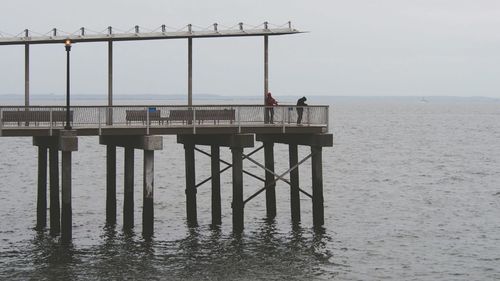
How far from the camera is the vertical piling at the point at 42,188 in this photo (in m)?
38.4

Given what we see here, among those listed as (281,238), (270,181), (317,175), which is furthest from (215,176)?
(270,181)

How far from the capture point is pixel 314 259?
109 feet

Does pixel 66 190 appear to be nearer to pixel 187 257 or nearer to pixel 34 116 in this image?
pixel 34 116

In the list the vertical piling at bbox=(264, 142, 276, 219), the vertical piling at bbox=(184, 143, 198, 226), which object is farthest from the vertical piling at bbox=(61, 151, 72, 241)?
the vertical piling at bbox=(264, 142, 276, 219)

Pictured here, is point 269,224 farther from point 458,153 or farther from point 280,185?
point 458,153

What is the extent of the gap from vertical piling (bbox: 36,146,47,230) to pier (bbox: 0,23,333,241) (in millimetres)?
39

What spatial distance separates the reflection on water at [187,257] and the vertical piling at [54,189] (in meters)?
0.59

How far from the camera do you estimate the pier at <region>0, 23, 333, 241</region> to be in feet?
111

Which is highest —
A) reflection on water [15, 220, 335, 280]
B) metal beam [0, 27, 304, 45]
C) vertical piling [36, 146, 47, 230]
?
metal beam [0, 27, 304, 45]

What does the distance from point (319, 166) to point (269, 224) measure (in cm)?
442

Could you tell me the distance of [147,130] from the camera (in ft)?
114

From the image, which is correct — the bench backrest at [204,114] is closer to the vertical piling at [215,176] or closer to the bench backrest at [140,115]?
the bench backrest at [140,115]

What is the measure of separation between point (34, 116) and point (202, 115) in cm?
596

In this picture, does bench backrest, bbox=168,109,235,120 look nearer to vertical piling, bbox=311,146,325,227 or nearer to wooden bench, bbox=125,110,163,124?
wooden bench, bbox=125,110,163,124
